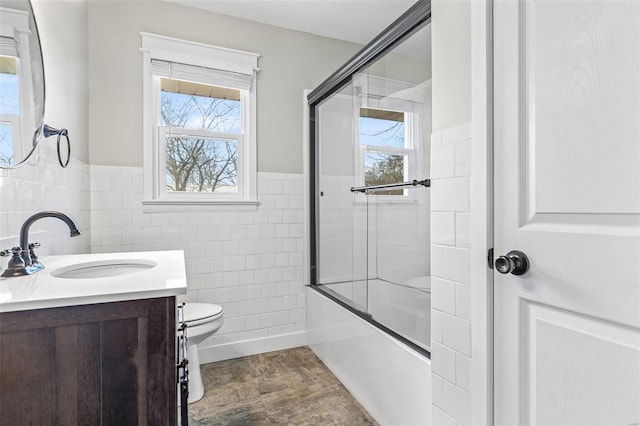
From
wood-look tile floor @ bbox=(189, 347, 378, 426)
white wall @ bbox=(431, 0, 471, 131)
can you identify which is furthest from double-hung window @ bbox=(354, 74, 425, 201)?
wood-look tile floor @ bbox=(189, 347, 378, 426)

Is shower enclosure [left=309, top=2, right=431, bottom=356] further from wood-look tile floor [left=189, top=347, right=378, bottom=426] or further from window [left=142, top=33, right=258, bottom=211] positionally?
window [left=142, top=33, right=258, bottom=211]

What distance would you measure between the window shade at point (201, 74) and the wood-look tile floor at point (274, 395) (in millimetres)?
2056

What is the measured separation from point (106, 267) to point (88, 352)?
29.3 inches

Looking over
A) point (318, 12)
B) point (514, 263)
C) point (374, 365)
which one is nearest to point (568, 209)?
point (514, 263)

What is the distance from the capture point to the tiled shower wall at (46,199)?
47.3 inches

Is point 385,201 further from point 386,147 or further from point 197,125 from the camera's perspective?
point 197,125

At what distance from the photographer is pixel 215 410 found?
1850 millimetres

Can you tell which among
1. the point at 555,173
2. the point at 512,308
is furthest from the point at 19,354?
the point at 555,173

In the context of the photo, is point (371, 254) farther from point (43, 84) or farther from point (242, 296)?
point (43, 84)

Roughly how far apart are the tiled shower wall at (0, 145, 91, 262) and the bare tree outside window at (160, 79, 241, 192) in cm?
57

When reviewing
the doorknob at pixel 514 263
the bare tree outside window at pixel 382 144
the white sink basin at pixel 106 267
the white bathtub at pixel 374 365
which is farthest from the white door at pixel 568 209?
the white sink basin at pixel 106 267

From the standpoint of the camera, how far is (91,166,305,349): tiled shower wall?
7.43 feet

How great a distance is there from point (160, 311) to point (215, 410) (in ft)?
4.23

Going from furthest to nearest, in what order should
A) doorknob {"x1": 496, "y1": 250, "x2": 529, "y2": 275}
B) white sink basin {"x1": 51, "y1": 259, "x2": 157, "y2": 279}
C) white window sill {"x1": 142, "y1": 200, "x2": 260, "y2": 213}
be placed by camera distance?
white window sill {"x1": 142, "y1": 200, "x2": 260, "y2": 213} < white sink basin {"x1": 51, "y1": 259, "x2": 157, "y2": 279} < doorknob {"x1": 496, "y1": 250, "x2": 529, "y2": 275}
